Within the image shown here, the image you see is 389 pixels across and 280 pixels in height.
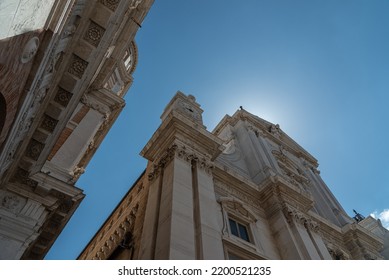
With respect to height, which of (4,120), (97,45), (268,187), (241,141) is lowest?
(4,120)

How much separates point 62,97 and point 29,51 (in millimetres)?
1835

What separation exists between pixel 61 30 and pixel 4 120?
2310mm

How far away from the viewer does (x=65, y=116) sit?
8.86 m

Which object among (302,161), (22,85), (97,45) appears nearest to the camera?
(22,85)

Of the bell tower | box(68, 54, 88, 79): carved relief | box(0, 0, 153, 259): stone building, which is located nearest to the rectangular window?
the bell tower

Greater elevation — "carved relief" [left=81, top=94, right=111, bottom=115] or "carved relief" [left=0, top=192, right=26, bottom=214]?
"carved relief" [left=81, top=94, right=111, bottom=115]

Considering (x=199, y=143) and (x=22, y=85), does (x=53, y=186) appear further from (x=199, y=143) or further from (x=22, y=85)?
(x=199, y=143)

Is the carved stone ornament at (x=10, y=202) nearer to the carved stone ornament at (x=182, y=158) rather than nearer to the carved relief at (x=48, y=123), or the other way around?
the carved relief at (x=48, y=123)

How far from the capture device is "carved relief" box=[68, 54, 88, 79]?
8.19 meters

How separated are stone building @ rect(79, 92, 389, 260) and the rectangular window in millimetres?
61

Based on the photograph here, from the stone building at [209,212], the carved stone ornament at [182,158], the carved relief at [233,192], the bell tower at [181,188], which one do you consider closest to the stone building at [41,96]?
the bell tower at [181,188]

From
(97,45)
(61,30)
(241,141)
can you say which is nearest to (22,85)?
(61,30)

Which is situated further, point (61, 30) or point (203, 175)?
point (203, 175)

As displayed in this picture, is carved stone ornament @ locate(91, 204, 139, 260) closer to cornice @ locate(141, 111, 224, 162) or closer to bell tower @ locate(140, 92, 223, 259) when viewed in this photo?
bell tower @ locate(140, 92, 223, 259)
